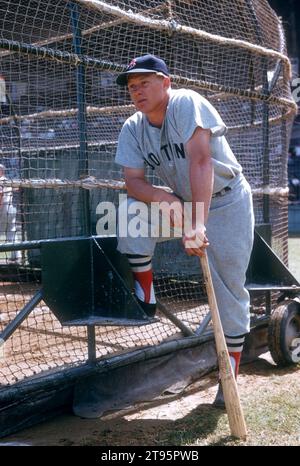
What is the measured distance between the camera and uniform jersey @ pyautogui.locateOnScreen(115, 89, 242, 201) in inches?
115

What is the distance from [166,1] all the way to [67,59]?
3.58ft

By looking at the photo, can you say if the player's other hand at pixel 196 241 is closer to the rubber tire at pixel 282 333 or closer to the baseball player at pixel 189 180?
the baseball player at pixel 189 180

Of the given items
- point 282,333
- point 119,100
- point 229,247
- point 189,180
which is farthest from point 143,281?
point 119,100

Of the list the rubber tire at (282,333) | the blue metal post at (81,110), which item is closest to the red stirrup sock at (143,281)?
the blue metal post at (81,110)

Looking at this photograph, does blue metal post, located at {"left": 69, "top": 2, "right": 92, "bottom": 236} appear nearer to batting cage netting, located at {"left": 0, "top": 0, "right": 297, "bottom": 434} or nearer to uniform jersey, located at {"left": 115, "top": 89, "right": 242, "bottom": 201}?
batting cage netting, located at {"left": 0, "top": 0, "right": 297, "bottom": 434}

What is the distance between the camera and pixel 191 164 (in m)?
2.87

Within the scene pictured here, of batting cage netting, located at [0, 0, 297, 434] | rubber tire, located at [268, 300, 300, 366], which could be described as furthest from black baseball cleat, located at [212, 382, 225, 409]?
rubber tire, located at [268, 300, 300, 366]

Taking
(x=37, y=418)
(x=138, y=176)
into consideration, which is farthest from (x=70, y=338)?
(x=138, y=176)

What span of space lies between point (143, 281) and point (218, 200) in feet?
1.99

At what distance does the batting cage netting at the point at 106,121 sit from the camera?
3.21 metres

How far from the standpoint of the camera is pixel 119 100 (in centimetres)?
502

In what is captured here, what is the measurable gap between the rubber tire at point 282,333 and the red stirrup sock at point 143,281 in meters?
1.12
